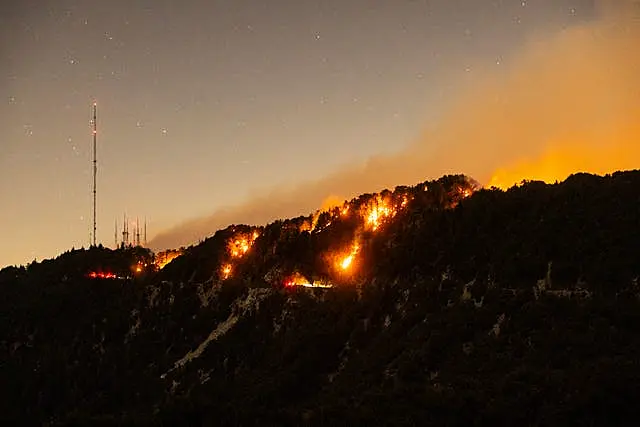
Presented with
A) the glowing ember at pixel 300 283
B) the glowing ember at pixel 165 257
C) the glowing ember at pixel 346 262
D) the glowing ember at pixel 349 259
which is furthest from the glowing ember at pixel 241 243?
the glowing ember at pixel 346 262

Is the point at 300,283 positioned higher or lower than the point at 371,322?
higher

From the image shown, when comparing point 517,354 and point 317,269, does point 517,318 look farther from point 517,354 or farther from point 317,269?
point 317,269

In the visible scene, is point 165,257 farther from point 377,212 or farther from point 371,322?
point 371,322

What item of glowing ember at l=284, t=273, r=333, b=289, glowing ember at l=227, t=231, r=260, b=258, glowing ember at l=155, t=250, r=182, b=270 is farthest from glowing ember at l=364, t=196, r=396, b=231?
glowing ember at l=155, t=250, r=182, b=270

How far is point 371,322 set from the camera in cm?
6525

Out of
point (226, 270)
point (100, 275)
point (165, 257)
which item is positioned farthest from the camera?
point (165, 257)

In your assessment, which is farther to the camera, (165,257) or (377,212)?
(165,257)

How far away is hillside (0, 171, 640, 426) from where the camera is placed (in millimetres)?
43028

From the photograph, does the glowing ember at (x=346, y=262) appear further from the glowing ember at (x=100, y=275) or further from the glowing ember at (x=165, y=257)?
the glowing ember at (x=100, y=275)

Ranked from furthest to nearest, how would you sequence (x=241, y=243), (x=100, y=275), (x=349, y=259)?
(x=100, y=275) < (x=241, y=243) < (x=349, y=259)

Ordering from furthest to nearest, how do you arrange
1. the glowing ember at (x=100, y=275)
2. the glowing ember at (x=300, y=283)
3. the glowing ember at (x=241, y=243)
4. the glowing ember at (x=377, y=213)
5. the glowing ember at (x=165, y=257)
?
1. the glowing ember at (x=165, y=257)
2. the glowing ember at (x=100, y=275)
3. the glowing ember at (x=241, y=243)
4. the glowing ember at (x=377, y=213)
5. the glowing ember at (x=300, y=283)

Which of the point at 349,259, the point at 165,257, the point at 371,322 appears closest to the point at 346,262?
the point at 349,259

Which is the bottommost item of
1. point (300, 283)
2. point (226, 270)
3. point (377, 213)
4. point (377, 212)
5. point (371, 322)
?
point (371, 322)

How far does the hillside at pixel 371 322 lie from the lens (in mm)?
43028
